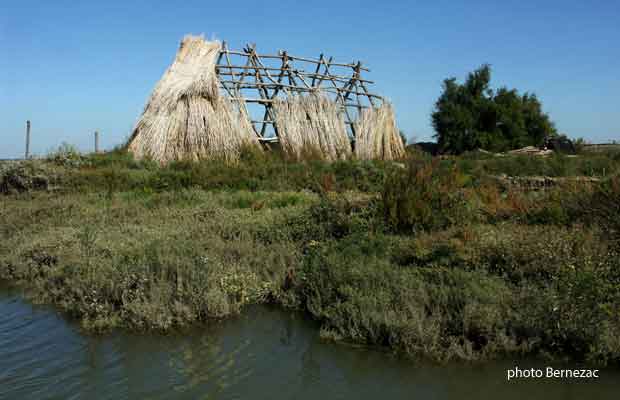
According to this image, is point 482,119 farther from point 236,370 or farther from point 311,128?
point 236,370

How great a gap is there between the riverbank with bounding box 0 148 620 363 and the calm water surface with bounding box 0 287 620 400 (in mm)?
191

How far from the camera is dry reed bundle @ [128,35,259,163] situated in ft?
42.8

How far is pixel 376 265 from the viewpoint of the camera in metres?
5.52

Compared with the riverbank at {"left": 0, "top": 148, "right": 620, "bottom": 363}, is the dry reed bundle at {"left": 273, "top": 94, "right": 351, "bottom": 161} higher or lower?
higher

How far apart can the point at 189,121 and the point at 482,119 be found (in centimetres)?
1532

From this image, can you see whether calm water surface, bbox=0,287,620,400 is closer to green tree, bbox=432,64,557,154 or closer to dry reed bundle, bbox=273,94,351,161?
dry reed bundle, bbox=273,94,351,161

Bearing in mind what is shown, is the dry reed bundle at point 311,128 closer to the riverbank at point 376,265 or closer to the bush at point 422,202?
the riverbank at point 376,265

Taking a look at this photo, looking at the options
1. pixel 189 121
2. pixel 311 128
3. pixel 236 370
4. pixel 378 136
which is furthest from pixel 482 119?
pixel 236 370

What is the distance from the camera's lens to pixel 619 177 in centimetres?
670

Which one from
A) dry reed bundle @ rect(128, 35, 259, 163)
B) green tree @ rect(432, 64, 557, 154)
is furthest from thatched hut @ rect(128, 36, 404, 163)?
green tree @ rect(432, 64, 557, 154)

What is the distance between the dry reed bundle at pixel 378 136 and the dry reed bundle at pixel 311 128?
0.84 m

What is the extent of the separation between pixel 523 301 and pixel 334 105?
485 inches

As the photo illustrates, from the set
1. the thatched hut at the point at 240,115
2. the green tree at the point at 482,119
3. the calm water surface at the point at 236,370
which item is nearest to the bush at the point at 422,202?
the calm water surface at the point at 236,370

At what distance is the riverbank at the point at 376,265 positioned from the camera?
4.38m
